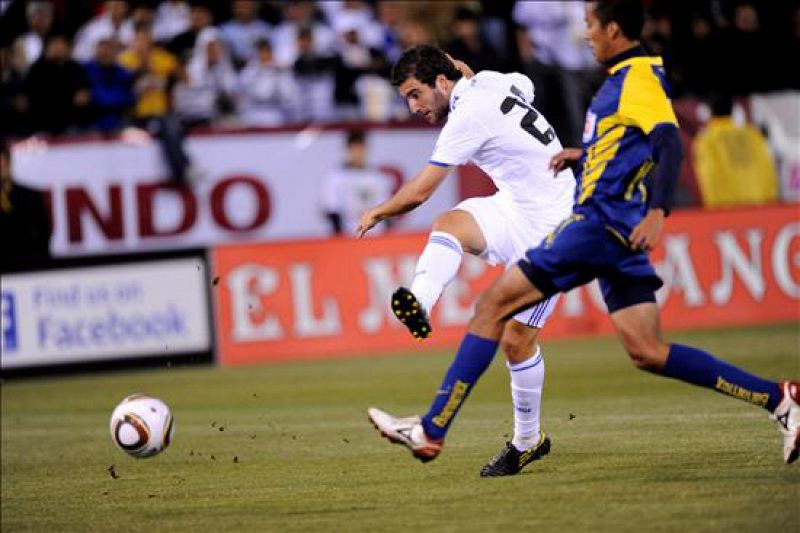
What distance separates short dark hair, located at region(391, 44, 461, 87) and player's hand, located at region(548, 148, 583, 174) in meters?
0.90

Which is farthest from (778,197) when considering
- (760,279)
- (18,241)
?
(18,241)

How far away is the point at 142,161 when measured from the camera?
1914 centimetres

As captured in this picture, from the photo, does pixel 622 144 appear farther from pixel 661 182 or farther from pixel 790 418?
pixel 790 418

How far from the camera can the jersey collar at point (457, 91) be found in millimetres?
8219

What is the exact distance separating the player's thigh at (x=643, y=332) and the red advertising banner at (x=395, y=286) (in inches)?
343

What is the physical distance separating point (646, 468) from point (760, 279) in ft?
30.0

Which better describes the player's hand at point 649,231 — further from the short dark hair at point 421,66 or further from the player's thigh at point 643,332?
the short dark hair at point 421,66

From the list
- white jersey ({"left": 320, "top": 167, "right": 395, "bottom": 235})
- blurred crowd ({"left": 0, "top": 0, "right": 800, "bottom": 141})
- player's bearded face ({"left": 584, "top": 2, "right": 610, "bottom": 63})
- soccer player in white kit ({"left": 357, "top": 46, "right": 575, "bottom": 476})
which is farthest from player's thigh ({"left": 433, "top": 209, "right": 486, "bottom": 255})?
blurred crowd ({"left": 0, "top": 0, "right": 800, "bottom": 141})

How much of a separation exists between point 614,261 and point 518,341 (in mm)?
1156

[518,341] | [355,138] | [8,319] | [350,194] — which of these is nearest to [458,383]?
[518,341]

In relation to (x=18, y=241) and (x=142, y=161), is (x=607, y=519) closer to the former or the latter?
(x=18, y=241)

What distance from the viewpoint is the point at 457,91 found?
8234 millimetres

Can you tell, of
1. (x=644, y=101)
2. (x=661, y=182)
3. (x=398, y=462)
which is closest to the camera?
(x=661, y=182)

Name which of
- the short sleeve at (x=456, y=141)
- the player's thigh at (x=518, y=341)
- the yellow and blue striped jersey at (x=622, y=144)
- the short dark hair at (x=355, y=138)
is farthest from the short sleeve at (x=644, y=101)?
the short dark hair at (x=355, y=138)
